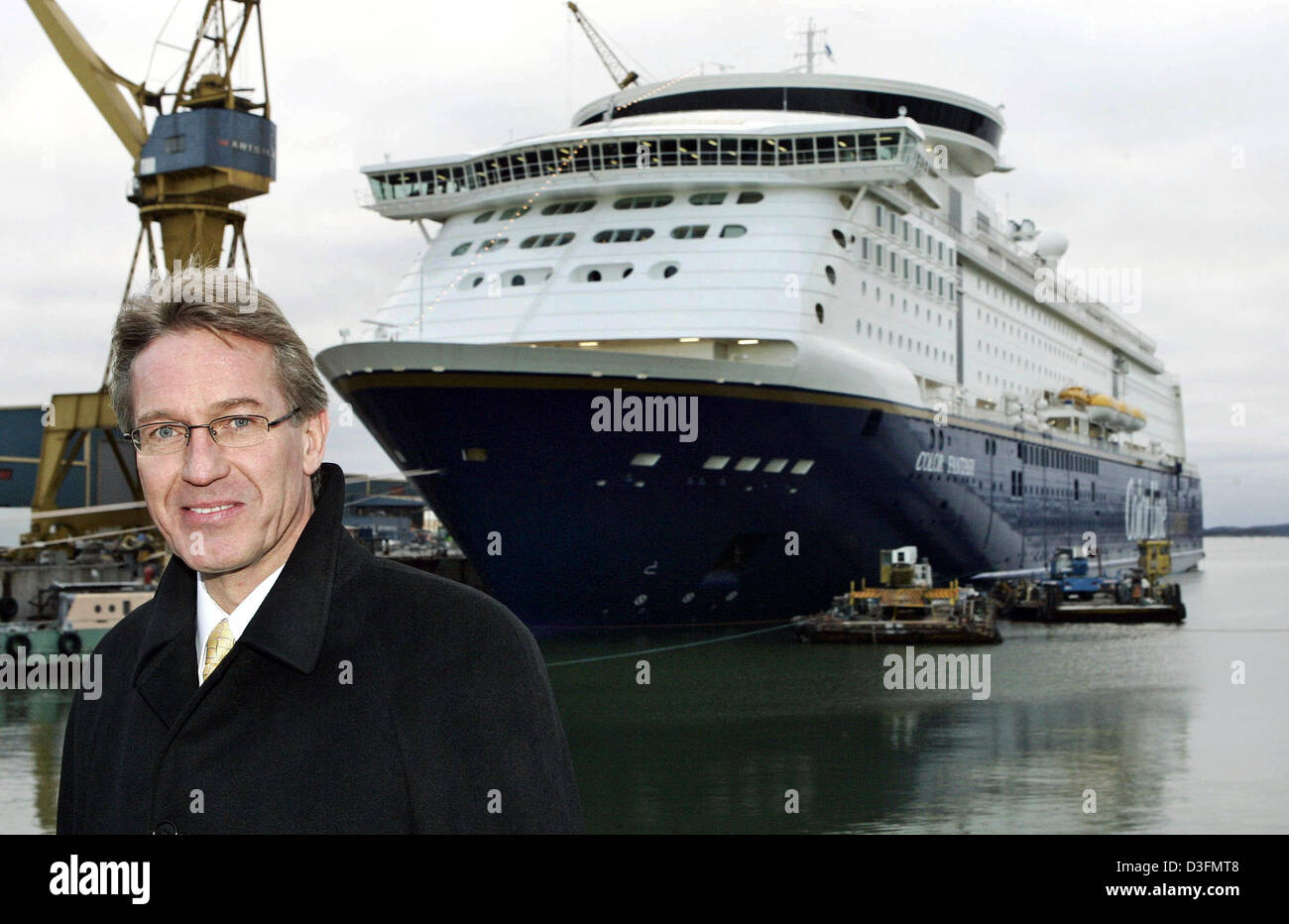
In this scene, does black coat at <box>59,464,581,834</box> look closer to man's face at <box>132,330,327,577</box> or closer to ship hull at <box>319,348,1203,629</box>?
man's face at <box>132,330,327,577</box>

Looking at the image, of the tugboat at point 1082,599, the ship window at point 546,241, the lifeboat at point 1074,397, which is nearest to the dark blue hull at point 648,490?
the ship window at point 546,241

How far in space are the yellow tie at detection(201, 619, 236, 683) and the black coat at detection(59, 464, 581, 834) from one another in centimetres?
6

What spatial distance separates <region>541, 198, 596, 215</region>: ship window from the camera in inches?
1043

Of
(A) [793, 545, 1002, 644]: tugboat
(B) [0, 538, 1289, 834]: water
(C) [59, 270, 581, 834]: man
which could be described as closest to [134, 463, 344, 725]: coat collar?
(C) [59, 270, 581, 834]: man

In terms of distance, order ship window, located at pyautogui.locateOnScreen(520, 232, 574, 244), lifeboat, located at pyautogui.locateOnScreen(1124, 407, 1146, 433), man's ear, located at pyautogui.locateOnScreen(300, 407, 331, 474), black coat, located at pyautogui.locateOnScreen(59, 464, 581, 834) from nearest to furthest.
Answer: black coat, located at pyautogui.locateOnScreen(59, 464, 581, 834)
man's ear, located at pyautogui.locateOnScreen(300, 407, 331, 474)
ship window, located at pyautogui.locateOnScreen(520, 232, 574, 244)
lifeboat, located at pyautogui.locateOnScreen(1124, 407, 1146, 433)

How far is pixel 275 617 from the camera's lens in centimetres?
224

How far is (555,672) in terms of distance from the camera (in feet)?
67.2

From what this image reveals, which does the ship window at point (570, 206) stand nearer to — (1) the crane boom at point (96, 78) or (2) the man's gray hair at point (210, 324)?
(1) the crane boom at point (96, 78)

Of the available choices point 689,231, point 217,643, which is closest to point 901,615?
point 689,231

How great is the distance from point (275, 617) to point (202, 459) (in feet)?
1.04

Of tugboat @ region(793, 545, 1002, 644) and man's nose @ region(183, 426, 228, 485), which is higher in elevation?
man's nose @ region(183, 426, 228, 485)

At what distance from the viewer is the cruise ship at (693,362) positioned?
21562 mm
